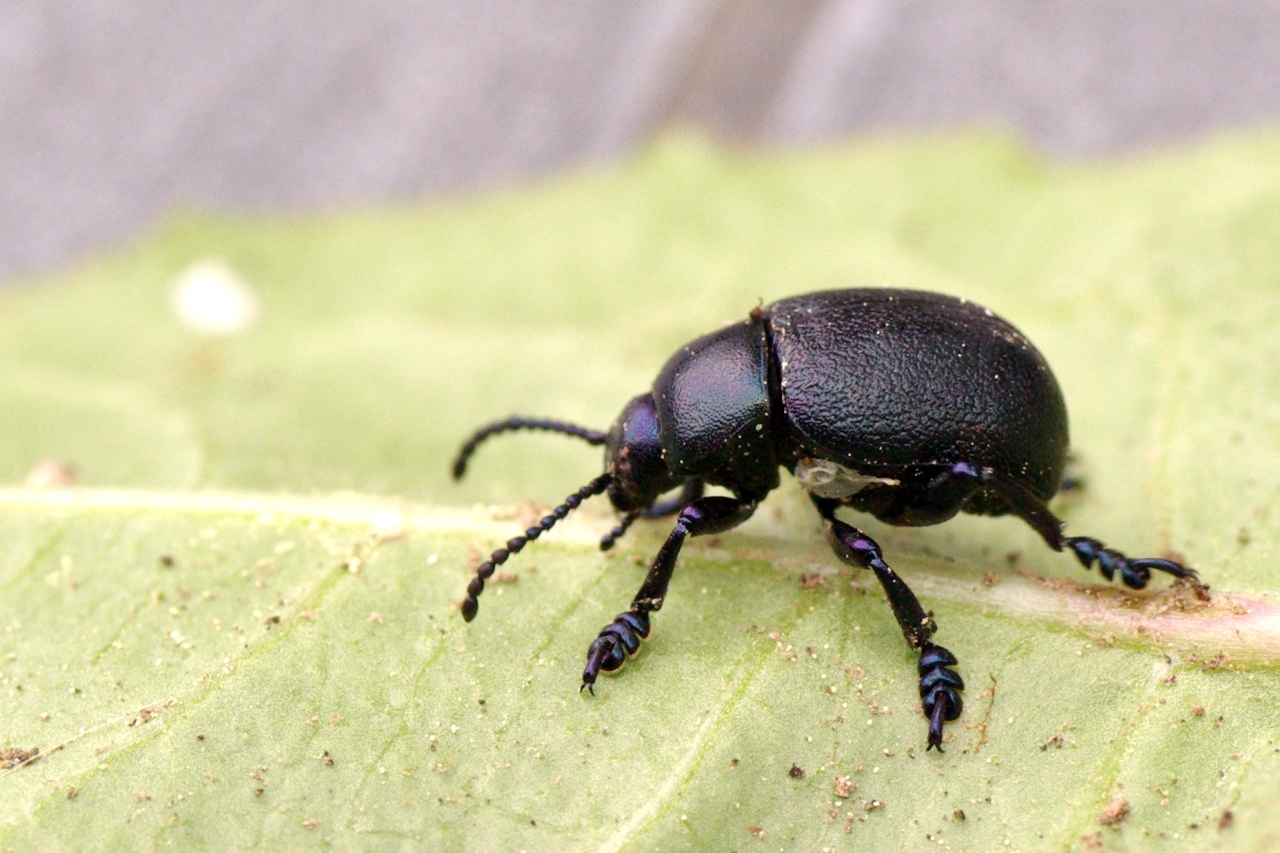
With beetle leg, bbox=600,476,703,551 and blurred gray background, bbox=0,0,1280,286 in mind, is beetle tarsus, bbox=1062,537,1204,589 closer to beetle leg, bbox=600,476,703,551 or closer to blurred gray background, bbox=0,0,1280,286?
beetle leg, bbox=600,476,703,551

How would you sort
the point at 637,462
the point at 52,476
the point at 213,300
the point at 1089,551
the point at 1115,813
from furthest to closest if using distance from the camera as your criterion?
the point at 213,300 < the point at 52,476 < the point at 637,462 < the point at 1089,551 < the point at 1115,813

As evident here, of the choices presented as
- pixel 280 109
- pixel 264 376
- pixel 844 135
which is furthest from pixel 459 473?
pixel 280 109

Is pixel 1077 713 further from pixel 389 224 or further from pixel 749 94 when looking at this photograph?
pixel 749 94

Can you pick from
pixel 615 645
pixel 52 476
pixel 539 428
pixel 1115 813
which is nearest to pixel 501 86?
pixel 539 428

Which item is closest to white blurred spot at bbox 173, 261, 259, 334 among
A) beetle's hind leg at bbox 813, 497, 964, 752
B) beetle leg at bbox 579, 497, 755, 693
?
beetle leg at bbox 579, 497, 755, 693

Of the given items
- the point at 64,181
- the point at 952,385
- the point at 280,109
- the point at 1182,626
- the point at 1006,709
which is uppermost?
the point at 952,385

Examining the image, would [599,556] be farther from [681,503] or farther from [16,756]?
[16,756]

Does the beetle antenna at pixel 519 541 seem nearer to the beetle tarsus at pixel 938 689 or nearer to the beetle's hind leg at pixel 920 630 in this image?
the beetle's hind leg at pixel 920 630
